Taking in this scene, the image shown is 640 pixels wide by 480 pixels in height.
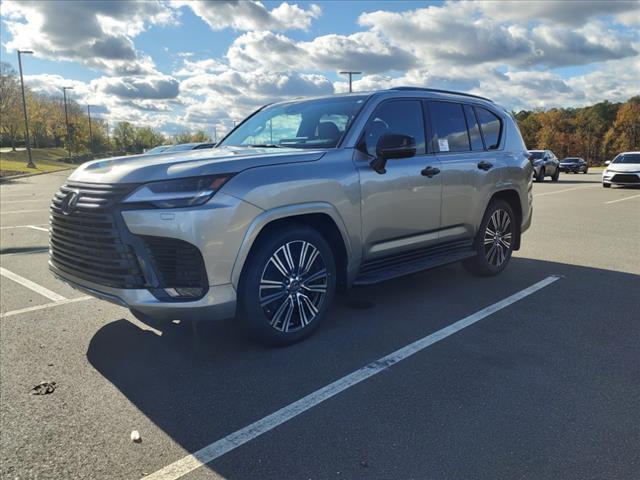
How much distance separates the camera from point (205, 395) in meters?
3.14

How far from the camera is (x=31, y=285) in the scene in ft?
18.7

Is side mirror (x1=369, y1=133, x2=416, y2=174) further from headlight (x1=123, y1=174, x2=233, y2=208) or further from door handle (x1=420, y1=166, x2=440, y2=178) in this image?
headlight (x1=123, y1=174, x2=233, y2=208)

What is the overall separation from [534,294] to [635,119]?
9535cm

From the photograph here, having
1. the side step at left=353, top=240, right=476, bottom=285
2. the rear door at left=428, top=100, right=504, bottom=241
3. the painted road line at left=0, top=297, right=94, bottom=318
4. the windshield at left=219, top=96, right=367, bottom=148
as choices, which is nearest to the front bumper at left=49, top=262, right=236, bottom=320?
the side step at left=353, top=240, right=476, bottom=285

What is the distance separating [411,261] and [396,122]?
50.6 inches

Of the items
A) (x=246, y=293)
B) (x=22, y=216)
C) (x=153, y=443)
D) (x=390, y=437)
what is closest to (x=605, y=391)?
(x=390, y=437)

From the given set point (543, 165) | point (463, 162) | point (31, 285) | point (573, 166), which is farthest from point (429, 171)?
A: point (573, 166)

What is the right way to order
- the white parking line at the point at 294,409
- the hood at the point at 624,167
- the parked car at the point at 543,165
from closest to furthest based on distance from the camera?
1. the white parking line at the point at 294,409
2. the hood at the point at 624,167
3. the parked car at the point at 543,165

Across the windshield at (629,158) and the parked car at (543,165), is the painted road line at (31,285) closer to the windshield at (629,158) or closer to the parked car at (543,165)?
the windshield at (629,158)

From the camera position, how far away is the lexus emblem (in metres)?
3.48

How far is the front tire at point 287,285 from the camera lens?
353 cm

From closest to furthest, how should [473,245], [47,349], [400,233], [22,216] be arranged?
[47,349] < [400,233] < [473,245] < [22,216]

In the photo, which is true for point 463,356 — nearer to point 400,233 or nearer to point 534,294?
point 400,233

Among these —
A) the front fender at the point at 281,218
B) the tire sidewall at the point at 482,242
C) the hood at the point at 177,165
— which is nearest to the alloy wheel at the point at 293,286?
the front fender at the point at 281,218
